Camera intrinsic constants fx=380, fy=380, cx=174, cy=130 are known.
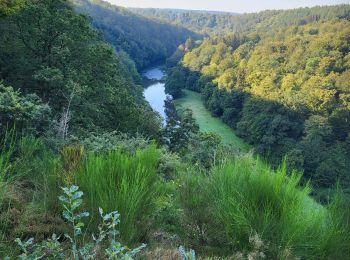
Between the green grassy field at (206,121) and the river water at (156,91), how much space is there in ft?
10.5

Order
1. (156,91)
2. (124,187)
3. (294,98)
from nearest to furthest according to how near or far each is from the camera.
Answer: (124,187), (294,98), (156,91)

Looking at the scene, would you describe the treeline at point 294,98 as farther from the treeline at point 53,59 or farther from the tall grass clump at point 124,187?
the tall grass clump at point 124,187

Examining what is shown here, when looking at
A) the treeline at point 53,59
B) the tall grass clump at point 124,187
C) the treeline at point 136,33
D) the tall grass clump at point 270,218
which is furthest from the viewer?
the treeline at point 136,33

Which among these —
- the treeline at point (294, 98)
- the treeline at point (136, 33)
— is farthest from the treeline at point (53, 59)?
the treeline at point (136, 33)

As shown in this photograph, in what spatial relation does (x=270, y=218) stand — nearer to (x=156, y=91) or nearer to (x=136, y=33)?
(x=156, y=91)

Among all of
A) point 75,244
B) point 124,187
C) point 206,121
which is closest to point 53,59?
point 124,187

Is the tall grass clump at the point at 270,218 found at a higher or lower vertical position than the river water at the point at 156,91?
higher

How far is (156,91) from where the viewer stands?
80.2 meters

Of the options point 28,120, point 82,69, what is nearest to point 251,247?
point 28,120

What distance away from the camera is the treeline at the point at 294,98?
40.6 metres

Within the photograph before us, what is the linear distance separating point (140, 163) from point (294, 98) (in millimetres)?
48112

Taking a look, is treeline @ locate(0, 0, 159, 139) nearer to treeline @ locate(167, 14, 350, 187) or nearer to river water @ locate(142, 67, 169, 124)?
treeline @ locate(167, 14, 350, 187)

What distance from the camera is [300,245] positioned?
295 centimetres

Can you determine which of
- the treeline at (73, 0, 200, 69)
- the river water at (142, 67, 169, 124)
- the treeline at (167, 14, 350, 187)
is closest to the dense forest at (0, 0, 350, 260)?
the treeline at (167, 14, 350, 187)
